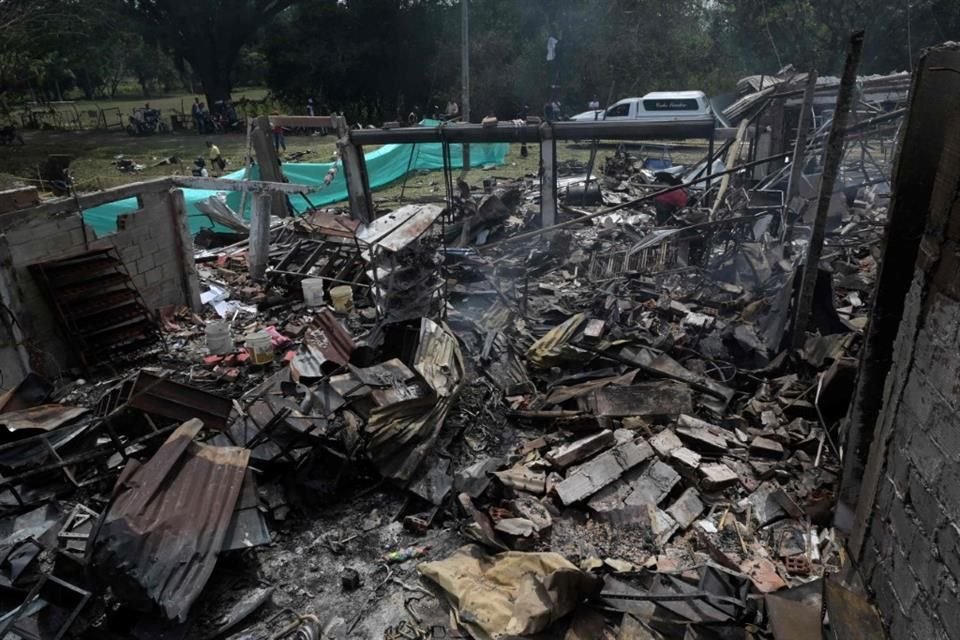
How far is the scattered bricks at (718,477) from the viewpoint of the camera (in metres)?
5.30

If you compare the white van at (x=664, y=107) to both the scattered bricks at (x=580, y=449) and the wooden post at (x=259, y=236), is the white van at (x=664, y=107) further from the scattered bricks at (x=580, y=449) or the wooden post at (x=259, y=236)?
the scattered bricks at (x=580, y=449)

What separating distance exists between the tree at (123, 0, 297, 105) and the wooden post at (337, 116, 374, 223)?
81.6ft

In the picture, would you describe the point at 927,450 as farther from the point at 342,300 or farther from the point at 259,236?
the point at 259,236

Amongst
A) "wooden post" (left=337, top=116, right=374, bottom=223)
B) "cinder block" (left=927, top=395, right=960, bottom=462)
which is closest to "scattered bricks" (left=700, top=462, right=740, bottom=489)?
"cinder block" (left=927, top=395, right=960, bottom=462)

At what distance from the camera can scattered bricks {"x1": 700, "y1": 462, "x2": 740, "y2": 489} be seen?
5301 millimetres

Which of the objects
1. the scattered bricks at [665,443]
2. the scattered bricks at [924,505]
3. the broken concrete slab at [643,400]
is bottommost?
the scattered bricks at [665,443]

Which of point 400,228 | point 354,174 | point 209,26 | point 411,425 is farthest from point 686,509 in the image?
point 209,26

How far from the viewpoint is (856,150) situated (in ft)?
70.9

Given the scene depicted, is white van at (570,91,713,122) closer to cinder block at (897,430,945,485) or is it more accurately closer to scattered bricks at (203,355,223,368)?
scattered bricks at (203,355,223,368)

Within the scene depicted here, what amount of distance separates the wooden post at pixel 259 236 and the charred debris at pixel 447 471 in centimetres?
194

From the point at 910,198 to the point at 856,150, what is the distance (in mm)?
22225

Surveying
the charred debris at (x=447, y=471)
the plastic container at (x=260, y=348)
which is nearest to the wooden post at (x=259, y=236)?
the charred debris at (x=447, y=471)

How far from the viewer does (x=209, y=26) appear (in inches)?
1321

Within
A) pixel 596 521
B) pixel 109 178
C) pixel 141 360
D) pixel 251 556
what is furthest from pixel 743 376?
pixel 109 178
